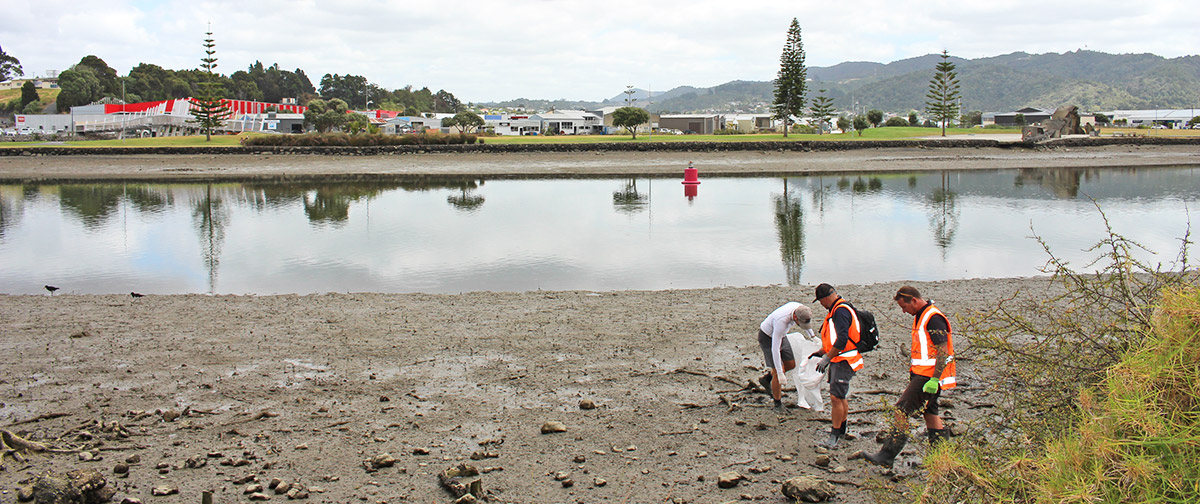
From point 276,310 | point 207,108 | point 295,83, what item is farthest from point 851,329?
point 295,83

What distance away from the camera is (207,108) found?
234 feet

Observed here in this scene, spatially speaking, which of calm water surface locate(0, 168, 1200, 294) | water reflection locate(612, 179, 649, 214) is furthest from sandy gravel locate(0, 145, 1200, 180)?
calm water surface locate(0, 168, 1200, 294)

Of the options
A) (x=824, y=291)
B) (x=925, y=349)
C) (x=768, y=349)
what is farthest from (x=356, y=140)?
(x=925, y=349)

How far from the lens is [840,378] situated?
6.24 metres

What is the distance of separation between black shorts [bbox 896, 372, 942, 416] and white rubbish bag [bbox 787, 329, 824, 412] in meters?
0.90

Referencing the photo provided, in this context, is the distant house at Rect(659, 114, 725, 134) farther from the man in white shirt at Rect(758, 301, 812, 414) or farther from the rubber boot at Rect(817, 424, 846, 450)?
the rubber boot at Rect(817, 424, 846, 450)

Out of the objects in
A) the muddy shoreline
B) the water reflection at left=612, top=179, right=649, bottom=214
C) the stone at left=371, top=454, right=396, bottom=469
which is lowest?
the stone at left=371, top=454, right=396, bottom=469

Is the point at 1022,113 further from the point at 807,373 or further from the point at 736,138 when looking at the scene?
the point at 807,373

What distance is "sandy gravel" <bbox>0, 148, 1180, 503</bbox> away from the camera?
577 centimetres

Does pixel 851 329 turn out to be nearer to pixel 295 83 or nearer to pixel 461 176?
pixel 461 176

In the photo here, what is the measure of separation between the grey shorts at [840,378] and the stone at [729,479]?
1140 mm

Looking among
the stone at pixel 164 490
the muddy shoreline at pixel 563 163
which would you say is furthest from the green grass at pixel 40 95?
the stone at pixel 164 490

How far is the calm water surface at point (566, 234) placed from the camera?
15.0 metres

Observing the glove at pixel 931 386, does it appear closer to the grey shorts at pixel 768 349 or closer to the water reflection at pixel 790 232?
the grey shorts at pixel 768 349
